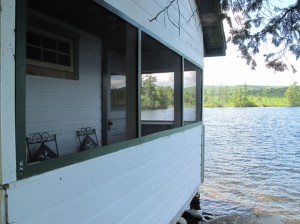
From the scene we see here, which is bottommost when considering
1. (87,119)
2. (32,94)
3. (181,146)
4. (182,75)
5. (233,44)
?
(181,146)

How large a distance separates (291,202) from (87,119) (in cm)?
679

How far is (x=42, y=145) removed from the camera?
12.9ft

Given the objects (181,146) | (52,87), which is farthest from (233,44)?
(52,87)

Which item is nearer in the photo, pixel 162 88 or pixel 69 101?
pixel 69 101

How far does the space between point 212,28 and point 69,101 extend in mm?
4017

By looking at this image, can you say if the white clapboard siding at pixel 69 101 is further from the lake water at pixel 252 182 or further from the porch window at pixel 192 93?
the lake water at pixel 252 182

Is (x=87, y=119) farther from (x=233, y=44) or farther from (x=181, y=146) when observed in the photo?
(x=233, y=44)

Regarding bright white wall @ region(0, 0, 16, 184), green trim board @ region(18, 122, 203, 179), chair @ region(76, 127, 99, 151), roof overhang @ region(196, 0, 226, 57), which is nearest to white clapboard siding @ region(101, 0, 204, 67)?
roof overhang @ region(196, 0, 226, 57)

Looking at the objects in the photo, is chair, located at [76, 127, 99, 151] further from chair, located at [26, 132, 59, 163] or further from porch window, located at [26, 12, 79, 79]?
porch window, located at [26, 12, 79, 79]

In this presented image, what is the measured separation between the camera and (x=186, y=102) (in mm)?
6039

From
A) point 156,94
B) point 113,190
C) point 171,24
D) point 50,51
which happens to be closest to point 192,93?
point 156,94

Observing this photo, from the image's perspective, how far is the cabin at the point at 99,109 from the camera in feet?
5.93

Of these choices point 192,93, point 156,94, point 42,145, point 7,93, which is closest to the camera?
point 7,93

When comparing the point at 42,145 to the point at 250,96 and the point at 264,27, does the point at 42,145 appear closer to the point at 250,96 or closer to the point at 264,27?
the point at 264,27
